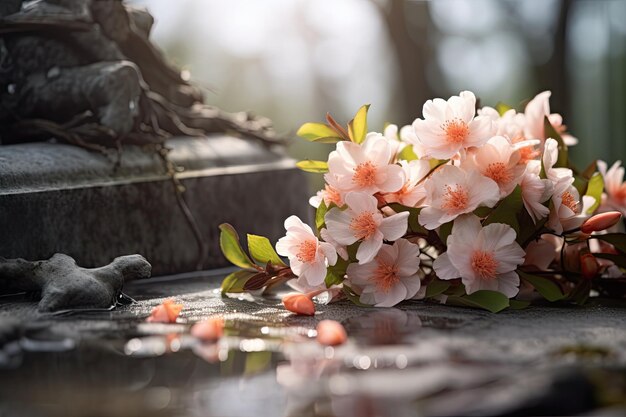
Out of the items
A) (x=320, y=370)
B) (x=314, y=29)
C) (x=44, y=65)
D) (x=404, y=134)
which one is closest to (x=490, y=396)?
(x=320, y=370)

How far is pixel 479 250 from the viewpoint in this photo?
184cm

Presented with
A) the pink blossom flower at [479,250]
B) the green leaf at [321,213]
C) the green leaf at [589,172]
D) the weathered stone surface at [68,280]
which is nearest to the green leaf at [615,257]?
the green leaf at [589,172]

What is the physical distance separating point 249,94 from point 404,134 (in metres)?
16.5

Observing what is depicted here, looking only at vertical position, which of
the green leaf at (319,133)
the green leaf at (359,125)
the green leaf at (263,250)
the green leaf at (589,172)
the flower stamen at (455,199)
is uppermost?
the green leaf at (359,125)

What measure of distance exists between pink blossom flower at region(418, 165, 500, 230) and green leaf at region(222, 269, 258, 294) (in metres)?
0.56

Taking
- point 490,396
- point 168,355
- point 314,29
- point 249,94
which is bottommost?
point 249,94

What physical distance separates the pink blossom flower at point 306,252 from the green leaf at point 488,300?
0.34 meters

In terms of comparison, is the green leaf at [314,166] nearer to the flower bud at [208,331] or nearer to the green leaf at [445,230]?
the green leaf at [445,230]

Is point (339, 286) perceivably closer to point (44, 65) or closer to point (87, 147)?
point (87, 147)

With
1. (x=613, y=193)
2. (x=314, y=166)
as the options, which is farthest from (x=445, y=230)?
(x=613, y=193)

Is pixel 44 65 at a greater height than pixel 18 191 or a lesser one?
greater

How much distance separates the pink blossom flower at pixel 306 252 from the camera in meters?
1.91

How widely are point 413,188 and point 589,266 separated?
0.54 metres

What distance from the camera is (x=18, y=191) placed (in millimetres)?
2268
